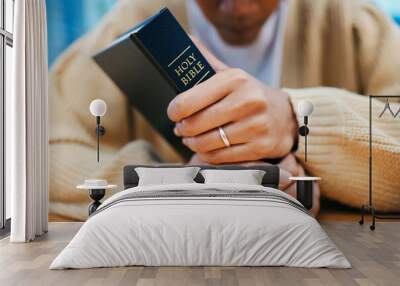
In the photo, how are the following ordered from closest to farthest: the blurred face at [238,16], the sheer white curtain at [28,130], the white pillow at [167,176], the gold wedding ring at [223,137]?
the sheer white curtain at [28,130]
the white pillow at [167,176]
the gold wedding ring at [223,137]
the blurred face at [238,16]

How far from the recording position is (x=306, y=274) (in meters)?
3.63

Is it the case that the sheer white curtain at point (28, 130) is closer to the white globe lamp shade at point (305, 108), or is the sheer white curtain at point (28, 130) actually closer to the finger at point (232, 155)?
the finger at point (232, 155)

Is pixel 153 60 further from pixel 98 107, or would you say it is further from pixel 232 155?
pixel 232 155

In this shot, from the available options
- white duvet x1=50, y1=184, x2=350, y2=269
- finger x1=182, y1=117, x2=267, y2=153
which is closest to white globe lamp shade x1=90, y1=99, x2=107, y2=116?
finger x1=182, y1=117, x2=267, y2=153


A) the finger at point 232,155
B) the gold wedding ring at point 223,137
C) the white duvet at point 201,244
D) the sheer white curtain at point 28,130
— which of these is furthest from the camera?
the finger at point 232,155

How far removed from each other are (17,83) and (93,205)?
155cm

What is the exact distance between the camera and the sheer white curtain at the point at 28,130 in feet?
16.9

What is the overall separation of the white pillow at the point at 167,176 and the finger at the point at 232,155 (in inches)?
10.8

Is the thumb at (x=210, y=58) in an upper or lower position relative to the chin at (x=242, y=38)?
lower

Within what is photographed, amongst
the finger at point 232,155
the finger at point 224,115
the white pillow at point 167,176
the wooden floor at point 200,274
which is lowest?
the wooden floor at point 200,274

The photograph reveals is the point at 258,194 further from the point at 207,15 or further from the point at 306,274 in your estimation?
the point at 207,15

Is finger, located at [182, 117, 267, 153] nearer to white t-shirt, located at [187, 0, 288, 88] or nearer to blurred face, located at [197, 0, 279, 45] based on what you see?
white t-shirt, located at [187, 0, 288, 88]

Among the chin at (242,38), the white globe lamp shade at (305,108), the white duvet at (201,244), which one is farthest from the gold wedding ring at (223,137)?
the white duvet at (201,244)

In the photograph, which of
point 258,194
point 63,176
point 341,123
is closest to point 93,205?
point 63,176
